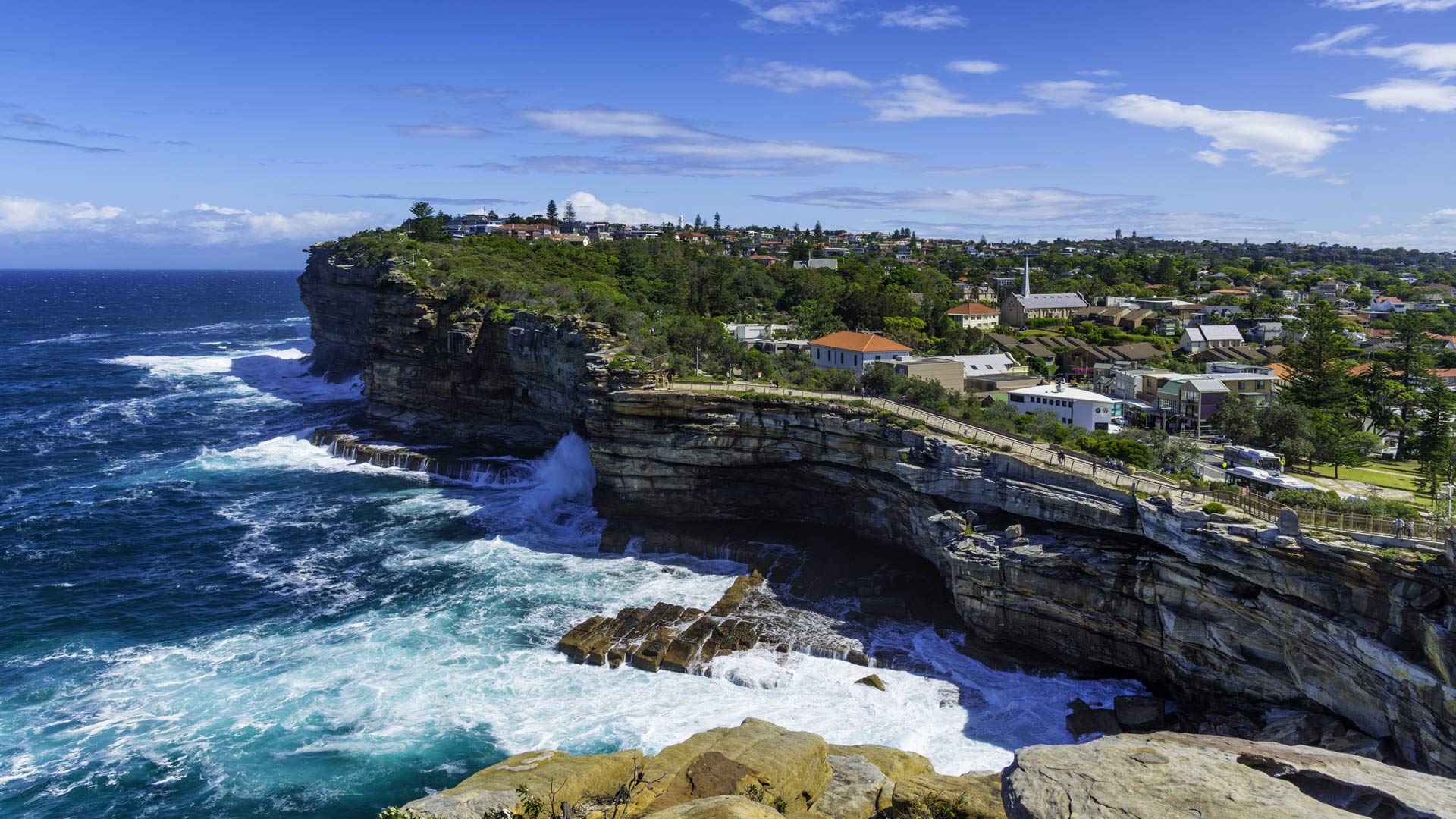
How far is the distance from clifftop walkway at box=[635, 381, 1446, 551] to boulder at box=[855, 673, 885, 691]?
9.51 m

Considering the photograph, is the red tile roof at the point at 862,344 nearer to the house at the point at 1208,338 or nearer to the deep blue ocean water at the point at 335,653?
the deep blue ocean water at the point at 335,653

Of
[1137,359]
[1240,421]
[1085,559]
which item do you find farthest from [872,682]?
[1137,359]

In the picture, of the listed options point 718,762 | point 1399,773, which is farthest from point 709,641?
point 1399,773

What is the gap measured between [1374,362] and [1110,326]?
30.1 m

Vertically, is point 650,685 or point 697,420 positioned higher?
point 697,420

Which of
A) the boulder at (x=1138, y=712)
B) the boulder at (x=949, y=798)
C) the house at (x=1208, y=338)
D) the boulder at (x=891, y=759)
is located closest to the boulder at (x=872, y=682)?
the boulder at (x=891, y=759)

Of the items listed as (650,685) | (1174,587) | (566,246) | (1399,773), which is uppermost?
(566,246)

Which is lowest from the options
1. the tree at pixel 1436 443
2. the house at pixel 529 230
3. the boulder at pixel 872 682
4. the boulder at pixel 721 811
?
the boulder at pixel 872 682

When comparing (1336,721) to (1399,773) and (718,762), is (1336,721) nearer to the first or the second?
(1399,773)

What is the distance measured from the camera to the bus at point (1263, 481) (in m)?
27.2

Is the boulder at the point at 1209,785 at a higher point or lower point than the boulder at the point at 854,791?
higher

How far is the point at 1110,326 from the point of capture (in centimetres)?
7738

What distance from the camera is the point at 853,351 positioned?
52594 mm

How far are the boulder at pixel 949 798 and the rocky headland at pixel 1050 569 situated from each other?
440mm
